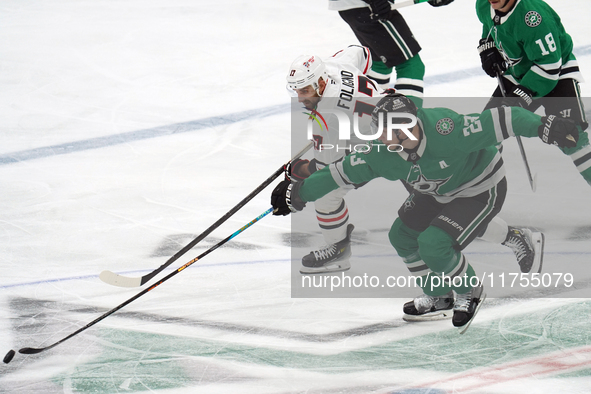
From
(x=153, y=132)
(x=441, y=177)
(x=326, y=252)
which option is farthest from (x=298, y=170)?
(x=153, y=132)

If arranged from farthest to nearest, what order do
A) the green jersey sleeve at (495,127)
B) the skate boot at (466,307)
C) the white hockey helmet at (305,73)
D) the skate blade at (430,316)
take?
1. the white hockey helmet at (305,73)
2. the skate blade at (430,316)
3. the skate boot at (466,307)
4. the green jersey sleeve at (495,127)

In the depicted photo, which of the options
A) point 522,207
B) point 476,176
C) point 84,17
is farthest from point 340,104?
point 84,17

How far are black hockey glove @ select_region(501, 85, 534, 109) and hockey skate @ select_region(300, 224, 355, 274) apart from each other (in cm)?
101

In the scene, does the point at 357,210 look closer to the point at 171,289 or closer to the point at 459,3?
the point at 171,289

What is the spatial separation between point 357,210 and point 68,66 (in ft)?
11.9

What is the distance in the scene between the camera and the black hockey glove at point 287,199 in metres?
2.91

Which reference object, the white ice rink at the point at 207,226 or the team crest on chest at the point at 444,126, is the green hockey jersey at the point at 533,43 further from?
the team crest on chest at the point at 444,126

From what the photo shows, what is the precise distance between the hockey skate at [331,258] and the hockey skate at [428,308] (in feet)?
2.03

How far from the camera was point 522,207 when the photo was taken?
4.09 metres

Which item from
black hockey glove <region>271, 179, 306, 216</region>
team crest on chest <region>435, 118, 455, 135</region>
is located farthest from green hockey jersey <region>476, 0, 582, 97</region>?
black hockey glove <region>271, 179, 306, 216</region>

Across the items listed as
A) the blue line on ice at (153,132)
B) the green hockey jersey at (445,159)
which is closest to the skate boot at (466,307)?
the green hockey jersey at (445,159)

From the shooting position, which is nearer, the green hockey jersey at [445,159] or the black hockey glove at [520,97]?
the green hockey jersey at [445,159]

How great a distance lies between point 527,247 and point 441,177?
80cm

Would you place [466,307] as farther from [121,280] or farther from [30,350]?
[30,350]
